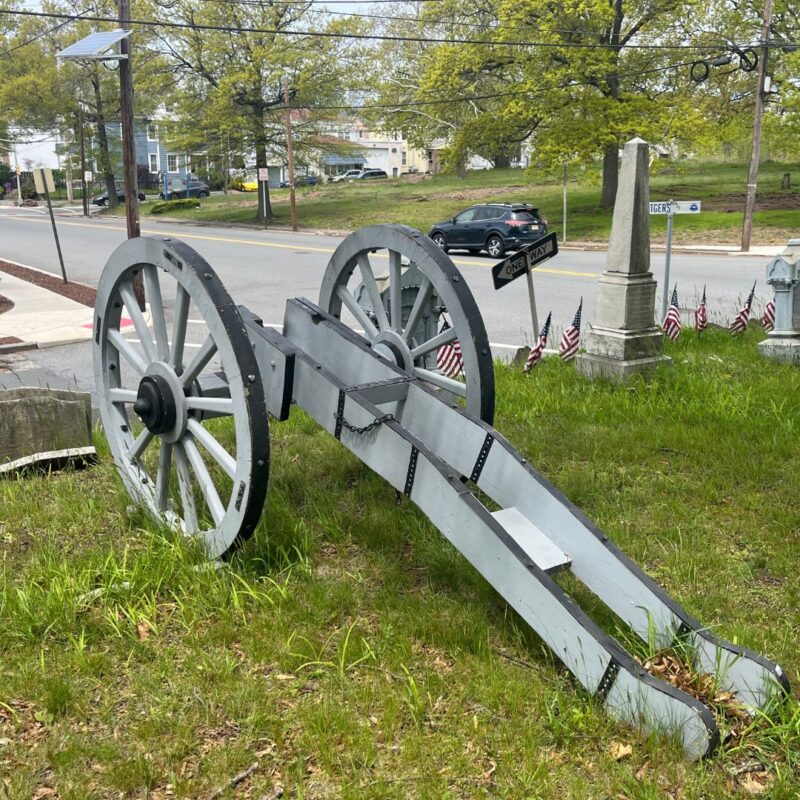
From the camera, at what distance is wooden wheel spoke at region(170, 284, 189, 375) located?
3.94m

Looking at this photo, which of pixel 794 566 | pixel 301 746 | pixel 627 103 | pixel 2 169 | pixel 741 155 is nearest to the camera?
pixel 301 746

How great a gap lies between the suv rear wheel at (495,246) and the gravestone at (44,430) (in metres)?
18.5

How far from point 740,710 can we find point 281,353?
2.42 m

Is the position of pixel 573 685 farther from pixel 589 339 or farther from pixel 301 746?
pixel 589 339

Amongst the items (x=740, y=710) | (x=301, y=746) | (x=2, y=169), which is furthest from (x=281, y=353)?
(x=2, y=169)

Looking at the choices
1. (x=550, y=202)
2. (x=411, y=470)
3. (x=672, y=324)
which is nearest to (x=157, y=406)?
(x=411, y=470)

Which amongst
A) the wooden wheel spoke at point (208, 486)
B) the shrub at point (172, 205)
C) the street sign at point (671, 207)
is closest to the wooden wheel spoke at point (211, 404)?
the wooden wheel spoke at point (208, 486)

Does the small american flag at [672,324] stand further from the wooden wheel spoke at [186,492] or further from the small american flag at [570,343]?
the wooden wheel spoke at [186,492]

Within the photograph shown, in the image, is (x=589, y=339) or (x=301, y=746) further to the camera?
(x=589, y=339)

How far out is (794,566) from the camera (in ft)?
13.0

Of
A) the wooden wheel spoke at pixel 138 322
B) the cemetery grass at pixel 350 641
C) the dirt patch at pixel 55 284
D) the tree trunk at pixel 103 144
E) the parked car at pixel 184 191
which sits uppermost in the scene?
the tree trunk at pixel 103 144

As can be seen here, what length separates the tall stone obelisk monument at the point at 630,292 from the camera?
24.5ft

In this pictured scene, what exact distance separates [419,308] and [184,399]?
5.18ft

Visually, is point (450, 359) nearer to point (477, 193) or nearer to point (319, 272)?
point (319, 272)
